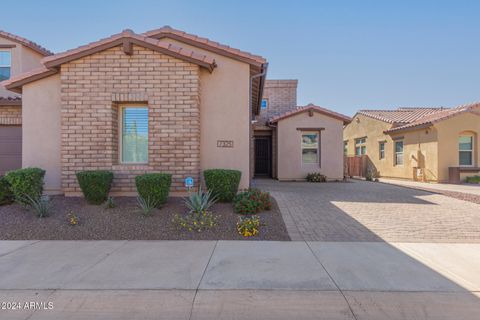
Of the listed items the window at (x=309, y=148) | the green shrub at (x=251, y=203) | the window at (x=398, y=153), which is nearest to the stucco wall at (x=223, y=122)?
the green shrub at (x=251, y=203)

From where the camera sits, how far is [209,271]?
389cm

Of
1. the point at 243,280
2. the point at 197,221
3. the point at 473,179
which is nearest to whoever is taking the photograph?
the point at 243,280

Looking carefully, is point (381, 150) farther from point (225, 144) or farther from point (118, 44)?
point (118, 44)

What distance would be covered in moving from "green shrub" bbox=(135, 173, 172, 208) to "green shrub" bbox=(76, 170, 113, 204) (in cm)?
102

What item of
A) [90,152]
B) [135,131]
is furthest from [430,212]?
[90,152]

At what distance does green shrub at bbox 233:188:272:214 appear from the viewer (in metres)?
6.52

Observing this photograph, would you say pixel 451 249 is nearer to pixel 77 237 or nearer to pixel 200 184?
pixel 200 184

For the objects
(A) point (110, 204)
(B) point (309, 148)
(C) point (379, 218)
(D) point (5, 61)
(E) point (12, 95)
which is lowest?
(C) point (379, 218)

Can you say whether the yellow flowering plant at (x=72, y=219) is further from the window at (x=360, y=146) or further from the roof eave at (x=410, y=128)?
the window at (x=360, y=146)

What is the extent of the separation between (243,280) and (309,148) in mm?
11694

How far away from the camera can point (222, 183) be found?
7.04 meters

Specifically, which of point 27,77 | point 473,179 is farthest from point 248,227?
point 473,179

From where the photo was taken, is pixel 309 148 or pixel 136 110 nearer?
pixel 136 110

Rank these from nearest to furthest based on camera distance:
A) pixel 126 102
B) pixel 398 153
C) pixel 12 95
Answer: pixel 126 102, pixel 12 95, pixel 398 153
